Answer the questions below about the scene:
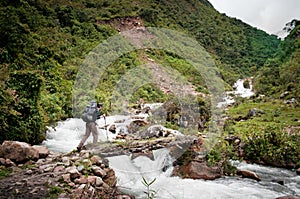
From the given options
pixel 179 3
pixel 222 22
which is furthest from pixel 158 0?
pixel 222 22

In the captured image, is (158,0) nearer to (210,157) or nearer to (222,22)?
(222,22)

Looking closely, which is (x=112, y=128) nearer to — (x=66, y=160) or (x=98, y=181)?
(x=66, y=160)

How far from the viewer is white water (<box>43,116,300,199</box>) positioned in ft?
25.3

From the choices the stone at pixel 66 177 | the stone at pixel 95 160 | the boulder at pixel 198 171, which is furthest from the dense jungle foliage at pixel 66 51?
the boulder at pixel 198 171

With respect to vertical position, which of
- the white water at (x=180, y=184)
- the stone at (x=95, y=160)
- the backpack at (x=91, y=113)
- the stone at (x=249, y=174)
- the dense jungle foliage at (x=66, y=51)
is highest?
the dense jungle foliage at (x=66, y=51)

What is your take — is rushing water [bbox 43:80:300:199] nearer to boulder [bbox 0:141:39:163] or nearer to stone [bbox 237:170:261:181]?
stone [bbox 237:170:261:181]

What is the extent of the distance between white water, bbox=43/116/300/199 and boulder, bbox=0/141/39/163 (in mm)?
2190

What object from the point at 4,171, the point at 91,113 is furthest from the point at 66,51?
the point at 4,171

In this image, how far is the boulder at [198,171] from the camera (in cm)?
891

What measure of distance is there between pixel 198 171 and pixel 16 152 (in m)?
5.09

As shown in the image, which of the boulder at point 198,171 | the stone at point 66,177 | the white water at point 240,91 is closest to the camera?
the stone at point 66,177

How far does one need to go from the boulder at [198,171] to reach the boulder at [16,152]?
4.26 m

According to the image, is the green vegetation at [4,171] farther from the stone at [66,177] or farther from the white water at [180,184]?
the white water at [180,184]

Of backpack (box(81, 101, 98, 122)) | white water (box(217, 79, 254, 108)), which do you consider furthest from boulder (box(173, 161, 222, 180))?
white water (box(217, 79, 254, 108))
